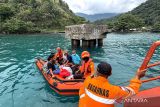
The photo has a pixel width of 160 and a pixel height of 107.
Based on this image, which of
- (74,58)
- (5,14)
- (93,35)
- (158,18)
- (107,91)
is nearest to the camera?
(107,91)

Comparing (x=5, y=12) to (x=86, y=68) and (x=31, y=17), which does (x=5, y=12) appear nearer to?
(x=31, y=17)

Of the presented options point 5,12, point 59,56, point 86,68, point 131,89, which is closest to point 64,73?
point 86,68

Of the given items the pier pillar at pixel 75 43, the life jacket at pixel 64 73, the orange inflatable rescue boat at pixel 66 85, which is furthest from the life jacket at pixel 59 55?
the pier pillar at pixel 75 43

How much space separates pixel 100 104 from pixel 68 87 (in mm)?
6519

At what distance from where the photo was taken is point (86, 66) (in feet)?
36.5

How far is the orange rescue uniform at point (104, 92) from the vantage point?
13.7 feet

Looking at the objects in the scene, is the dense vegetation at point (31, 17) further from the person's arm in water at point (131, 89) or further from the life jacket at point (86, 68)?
the person's arm in water at point (131, 89)

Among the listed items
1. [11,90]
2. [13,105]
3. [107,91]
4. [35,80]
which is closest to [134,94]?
[107,91]

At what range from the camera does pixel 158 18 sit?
10862 cm

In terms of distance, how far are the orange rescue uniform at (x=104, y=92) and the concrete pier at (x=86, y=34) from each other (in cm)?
2303

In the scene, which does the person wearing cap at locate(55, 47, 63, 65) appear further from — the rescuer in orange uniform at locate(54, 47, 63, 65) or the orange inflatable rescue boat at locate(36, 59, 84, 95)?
the orange inflatable rescue boat at locate(36, 59, 84, 95)

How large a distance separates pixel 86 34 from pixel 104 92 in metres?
23.9

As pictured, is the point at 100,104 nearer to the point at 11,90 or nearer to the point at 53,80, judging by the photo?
the point at 53,80

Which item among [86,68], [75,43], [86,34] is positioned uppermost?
[86,68]
